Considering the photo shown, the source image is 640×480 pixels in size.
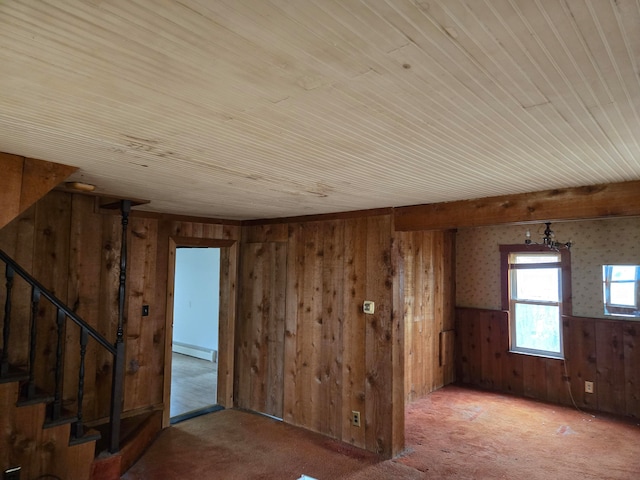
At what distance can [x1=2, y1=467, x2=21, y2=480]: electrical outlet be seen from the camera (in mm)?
2578

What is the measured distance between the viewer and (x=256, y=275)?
4.90 m

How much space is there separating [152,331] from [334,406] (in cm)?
207

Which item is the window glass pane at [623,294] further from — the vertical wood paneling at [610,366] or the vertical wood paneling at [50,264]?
the vertical wood paneling at [50,264]

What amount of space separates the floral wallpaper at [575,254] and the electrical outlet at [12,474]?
555 centimetres

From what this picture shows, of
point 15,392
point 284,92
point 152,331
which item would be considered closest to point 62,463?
point 15,392

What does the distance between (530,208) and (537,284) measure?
3.16 meters

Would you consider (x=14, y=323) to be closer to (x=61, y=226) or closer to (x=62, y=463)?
(x=61, y=226)

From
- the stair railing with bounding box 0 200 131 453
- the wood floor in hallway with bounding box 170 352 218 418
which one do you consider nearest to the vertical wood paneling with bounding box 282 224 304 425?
the wood floor in hallway with bounding box 170 352 218 418

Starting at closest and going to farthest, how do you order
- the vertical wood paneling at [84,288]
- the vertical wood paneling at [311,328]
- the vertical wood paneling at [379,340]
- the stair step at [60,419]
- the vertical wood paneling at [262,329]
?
1. the stair step at [60,419]
2. the vertical wood paneling at [84,288]
3. the vertical wood paneling at [379,340]
4. the vertical wood paneling at [311,328]
5. the vertical wood paneling at [262,329]

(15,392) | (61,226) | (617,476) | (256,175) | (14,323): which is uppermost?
(256,175)

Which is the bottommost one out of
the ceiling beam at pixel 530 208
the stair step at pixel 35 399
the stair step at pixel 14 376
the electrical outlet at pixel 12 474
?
the electrical outlet at pixel 12 474

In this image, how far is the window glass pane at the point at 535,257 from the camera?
537 centimetres

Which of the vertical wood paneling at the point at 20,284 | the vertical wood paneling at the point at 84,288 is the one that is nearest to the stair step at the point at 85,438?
the vertical wood paneling at the point at 84,288

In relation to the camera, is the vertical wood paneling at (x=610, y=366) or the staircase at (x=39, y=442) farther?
the vertical wood paneling at (x=610, y=366)
